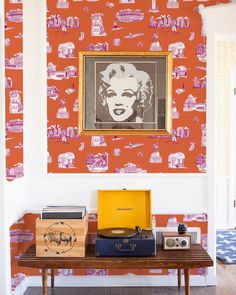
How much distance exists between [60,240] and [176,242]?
91cm

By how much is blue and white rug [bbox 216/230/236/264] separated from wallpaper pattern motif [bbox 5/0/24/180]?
2350 millimetres

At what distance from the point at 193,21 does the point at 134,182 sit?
147cm

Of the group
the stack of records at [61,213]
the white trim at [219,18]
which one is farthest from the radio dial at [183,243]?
the white trim at [219,18]

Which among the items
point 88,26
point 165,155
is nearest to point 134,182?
point 165,155

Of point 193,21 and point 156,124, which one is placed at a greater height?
point 193,21

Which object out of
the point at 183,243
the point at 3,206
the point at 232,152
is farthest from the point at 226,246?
the point at 3,206

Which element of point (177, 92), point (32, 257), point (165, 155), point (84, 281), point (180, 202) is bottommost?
point (84, 281)

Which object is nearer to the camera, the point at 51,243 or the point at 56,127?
the point at 51,243

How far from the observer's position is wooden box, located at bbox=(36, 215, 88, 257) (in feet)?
12.4

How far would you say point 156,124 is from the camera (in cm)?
436

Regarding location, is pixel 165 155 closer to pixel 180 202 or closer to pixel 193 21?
pixel 180 202

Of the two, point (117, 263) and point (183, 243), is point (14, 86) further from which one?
point (183, 243)

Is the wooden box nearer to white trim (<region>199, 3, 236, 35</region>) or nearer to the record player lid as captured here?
the record player lid

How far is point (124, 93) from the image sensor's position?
171 inches
